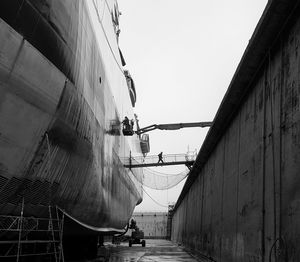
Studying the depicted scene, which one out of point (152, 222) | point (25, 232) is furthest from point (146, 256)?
point (152, 222)

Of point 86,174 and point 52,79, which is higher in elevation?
point 52,79

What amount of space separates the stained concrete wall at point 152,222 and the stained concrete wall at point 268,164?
59.0m

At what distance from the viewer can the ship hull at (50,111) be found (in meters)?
6.18

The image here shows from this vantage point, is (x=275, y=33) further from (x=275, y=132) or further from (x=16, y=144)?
(x=16, y=144)

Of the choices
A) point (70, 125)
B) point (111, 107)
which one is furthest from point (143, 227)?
point (70, 125)

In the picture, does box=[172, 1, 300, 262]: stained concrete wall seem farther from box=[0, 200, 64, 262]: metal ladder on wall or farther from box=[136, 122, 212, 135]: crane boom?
box=[136, 122, 212, 135]: crane boom

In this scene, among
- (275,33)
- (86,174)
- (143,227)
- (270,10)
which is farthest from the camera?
(143,227)

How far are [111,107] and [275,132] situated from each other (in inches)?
288

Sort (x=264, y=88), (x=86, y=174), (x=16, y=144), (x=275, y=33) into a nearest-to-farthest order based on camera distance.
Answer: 1. (x=16, y=144)
2. (x=275, y=33)
3. (x=264, y=88)
4. (x=86, y=174)

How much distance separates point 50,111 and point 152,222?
221 ft

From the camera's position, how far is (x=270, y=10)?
716 centimetres

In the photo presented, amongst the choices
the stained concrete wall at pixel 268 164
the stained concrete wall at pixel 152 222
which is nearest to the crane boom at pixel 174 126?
the stained concrete wall at pixel 268 164

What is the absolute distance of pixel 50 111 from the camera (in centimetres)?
722

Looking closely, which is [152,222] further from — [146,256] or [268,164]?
[268,164]
